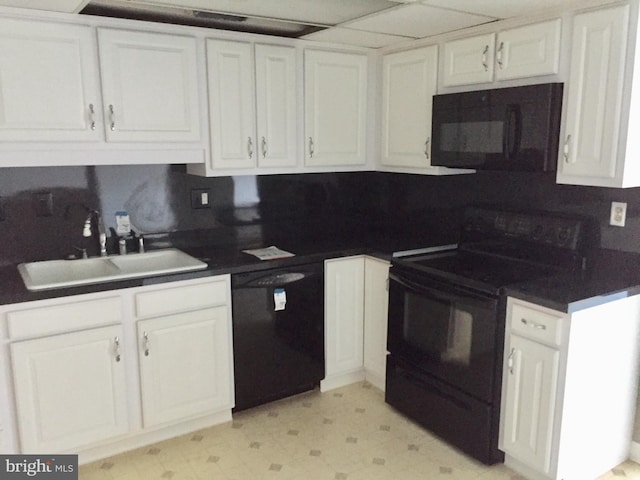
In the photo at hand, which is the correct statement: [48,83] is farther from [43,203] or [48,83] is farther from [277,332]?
[277,332]

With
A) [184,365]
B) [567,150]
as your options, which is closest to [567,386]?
[567,150]

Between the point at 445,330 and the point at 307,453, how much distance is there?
91 cm

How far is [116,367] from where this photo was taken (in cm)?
242

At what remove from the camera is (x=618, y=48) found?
2051mm

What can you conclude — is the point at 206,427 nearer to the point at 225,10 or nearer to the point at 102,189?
the point at 102,189

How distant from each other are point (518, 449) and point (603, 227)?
3.60 ft

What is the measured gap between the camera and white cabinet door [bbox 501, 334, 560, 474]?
2.15 m

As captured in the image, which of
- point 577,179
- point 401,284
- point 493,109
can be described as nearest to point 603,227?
point 577,179

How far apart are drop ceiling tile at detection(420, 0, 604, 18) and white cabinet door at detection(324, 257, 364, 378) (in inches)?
56.8

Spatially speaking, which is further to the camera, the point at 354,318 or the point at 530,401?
the point at 354,318

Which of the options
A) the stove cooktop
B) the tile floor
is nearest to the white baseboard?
the tile floor

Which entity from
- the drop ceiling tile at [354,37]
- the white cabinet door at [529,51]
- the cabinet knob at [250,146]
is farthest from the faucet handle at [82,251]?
the white cabinet door at [529,51]

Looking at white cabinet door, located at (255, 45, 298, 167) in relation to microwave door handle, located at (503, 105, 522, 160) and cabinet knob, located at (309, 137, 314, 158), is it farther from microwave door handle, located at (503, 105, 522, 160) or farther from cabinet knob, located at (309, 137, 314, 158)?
microwave door handle, located at (503, 105, 522, 160)

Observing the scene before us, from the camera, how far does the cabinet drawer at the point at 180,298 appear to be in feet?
8.02
